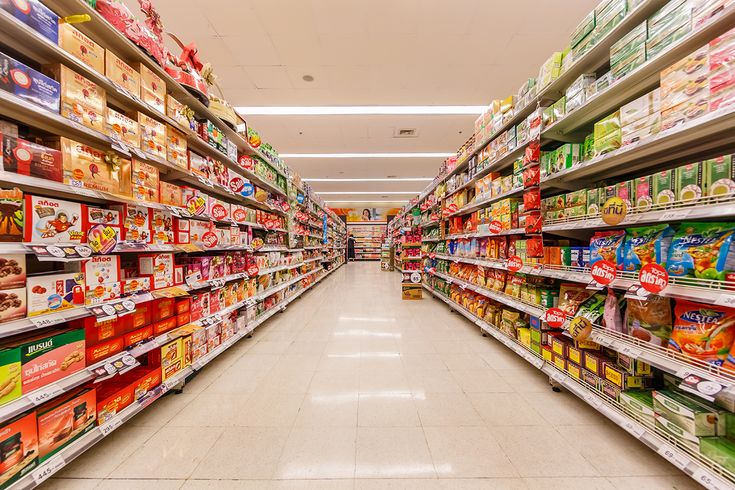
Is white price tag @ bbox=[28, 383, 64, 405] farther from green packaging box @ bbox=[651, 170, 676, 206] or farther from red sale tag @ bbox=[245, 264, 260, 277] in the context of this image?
green packaging box @ bbox=[651, 170, 676, 206]

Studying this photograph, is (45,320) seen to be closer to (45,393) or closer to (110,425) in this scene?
(45,393)

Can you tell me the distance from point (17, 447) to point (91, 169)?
4.35 ft

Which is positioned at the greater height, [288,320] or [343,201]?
[343,201]

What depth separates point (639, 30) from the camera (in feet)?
5.02

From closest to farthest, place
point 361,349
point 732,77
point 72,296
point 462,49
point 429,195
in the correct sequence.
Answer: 1. point 732,77
2. point 72,296
3. point 361,349
4. point 462,49
5. point 429,195

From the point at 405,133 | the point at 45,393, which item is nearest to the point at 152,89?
the point at 45,393

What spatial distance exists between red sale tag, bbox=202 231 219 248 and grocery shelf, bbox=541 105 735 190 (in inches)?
119

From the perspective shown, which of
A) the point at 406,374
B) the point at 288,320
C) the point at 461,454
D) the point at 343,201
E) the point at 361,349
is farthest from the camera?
the point at 343,201

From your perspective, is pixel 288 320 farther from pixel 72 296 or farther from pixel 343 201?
pixel 343 201

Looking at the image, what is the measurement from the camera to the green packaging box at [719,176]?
1.15 m

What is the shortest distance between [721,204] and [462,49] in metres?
3.87

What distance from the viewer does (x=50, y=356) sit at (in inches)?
50.2

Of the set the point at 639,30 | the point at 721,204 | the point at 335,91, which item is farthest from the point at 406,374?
the point at 335,91

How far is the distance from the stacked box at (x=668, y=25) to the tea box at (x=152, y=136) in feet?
10.00
